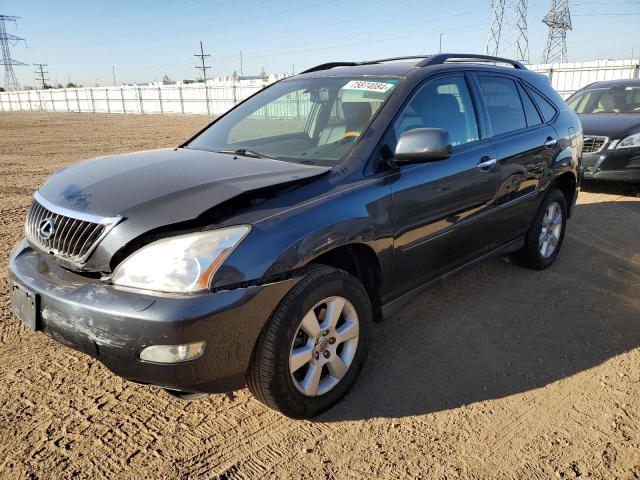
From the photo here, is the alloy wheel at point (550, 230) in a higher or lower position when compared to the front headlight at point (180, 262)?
lower

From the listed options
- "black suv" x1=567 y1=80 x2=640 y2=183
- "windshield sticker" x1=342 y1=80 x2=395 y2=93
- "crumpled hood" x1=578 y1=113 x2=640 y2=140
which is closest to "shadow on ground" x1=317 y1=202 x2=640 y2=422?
"windshield sticker" x1=342 y1=80 x2=395 y2=93

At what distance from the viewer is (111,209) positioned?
2344mm

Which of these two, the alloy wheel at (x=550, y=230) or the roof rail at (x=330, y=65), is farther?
the alloy wheel at (x=550, y=230)

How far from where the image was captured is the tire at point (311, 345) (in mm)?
2322

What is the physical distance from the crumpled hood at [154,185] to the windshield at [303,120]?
259 mm

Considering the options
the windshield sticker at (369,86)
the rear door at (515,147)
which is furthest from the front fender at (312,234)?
the rear door at (515,147)

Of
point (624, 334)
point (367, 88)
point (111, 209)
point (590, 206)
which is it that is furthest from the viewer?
point (590, 206)

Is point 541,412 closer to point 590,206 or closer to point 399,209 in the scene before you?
point 399,209

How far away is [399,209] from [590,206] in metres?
5.39

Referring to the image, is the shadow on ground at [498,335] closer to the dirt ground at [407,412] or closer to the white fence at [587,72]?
the dirt ground at [407,412]

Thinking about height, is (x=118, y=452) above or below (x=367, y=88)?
below

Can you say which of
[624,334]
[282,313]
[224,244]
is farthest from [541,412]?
[224,244]

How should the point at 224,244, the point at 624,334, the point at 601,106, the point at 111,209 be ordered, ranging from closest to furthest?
the point at 224,244, the point at 111,209, the point at 624,334, the point at 601,106

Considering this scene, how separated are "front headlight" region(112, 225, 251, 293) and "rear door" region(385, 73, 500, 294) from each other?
1103 millimetres
